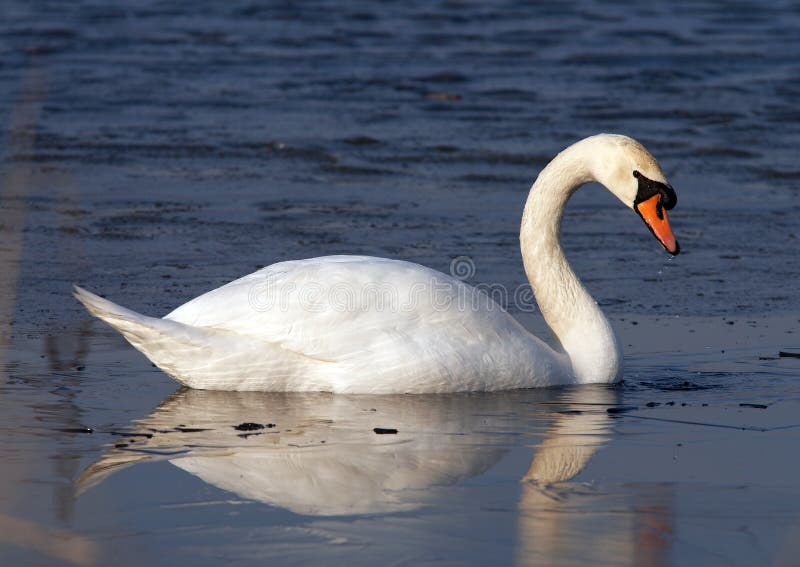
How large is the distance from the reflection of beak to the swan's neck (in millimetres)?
337

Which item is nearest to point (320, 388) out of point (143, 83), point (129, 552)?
point (129, 552)

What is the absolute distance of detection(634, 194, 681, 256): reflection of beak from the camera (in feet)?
22.6

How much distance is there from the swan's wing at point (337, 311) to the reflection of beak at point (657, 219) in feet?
3.71

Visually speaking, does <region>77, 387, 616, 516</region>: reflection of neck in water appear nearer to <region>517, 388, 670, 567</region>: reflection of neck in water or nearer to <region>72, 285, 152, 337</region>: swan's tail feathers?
<region>517, 388, 670, 567</region>: reflection of neck in water

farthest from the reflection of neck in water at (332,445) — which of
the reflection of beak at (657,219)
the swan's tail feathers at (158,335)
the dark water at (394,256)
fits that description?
the reflection of beak at (657,219)

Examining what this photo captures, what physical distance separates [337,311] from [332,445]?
989mm

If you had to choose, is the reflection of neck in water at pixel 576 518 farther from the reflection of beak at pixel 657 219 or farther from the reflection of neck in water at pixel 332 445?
the reflection of beak at pixel 657 219

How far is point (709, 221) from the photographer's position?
33.9ft

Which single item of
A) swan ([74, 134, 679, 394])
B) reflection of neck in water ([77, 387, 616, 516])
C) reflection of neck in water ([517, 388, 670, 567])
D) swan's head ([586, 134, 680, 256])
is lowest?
reflection of neck in water ([517, 388, 670, 567])

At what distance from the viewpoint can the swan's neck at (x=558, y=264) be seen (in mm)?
6965

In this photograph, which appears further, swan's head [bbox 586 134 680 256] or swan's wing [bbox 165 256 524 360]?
swan's head [bbox 586 134 680 256]

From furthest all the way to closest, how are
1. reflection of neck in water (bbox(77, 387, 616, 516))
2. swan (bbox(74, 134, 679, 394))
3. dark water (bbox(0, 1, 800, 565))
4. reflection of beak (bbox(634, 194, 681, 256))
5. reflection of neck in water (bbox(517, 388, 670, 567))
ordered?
reflection of beak (bbox(634, 194, 681, 256)) → swan (bbox(74, 134, 679, 394)) → reflection of neck in water (bbox(77, 387, 616, 516)) → dark water (bbox(0, 1, 800, 565)) → reflection of neck in water (bbox(517, 388, 670, 567))

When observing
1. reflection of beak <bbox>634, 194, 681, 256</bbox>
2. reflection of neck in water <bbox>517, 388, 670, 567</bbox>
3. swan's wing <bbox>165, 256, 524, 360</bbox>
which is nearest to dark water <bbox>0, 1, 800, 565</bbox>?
reflection of neck in water <bbox>517, 388, 670, 567</bbox>

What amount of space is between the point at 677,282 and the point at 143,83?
8864 mm
